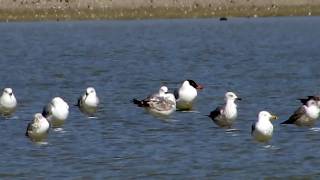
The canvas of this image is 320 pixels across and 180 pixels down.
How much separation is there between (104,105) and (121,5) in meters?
90.9

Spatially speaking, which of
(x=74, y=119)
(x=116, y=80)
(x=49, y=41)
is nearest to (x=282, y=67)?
(x=116, y=80)

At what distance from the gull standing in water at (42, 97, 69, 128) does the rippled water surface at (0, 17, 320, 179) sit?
0.30 metres

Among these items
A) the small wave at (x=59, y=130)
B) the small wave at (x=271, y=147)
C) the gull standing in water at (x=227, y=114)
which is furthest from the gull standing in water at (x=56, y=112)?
the small wave at (x=271, y=147)

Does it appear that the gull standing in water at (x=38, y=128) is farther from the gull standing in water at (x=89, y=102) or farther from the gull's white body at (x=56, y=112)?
the gull standing in water at (x=89, y=102)

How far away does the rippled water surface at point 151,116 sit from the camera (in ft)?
71.0

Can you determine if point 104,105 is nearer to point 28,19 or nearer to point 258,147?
point 258,147

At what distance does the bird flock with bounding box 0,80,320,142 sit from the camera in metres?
24.3

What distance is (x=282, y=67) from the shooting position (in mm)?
47250

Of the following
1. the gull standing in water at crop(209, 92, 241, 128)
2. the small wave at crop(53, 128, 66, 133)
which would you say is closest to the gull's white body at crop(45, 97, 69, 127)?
the small wave at crop(53, 128, 66, 133)

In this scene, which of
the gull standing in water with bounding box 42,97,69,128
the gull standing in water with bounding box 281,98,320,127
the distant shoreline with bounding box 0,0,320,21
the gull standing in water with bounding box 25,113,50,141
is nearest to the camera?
the gull standing in water with bounding box 25,113,50,141

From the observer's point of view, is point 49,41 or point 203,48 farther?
point 49,41

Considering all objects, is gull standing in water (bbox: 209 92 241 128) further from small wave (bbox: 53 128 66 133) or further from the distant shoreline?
the distant shoreline

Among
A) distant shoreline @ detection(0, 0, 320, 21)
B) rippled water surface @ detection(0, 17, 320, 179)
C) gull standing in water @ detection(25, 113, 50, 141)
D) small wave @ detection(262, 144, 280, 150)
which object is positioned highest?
distant shoreline @ detection(0, 0, 320, 21)

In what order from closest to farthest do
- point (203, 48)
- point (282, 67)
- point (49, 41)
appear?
point (282, 67) < point (203, 48) < point (49, 41)
